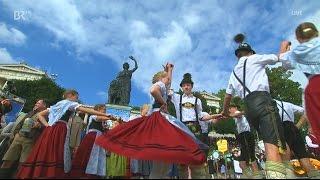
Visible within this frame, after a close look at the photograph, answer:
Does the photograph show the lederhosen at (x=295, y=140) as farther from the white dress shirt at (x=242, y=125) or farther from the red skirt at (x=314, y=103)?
the red skirt at (x=314, y=103)

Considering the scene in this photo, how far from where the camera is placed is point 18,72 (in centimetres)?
8356

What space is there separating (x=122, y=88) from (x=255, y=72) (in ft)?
58.7

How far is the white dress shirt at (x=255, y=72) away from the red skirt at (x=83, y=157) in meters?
3.38

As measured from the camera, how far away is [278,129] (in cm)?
436

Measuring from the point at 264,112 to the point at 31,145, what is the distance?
466 cm

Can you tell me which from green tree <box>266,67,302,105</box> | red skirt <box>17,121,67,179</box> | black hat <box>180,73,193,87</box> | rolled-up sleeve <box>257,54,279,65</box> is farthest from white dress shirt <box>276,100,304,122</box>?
green tree <box>266,67,302,105</box>

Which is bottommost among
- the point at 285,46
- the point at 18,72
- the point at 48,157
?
the point at 48,157

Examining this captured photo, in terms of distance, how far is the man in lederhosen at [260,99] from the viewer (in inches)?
164

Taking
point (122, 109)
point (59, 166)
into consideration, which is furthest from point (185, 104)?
point (122, 109)

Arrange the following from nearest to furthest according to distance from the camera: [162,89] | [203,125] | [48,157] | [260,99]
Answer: [260,99] < [162,89] < [48,157] < [203,125]

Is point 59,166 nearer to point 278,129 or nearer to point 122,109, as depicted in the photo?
point 278,129

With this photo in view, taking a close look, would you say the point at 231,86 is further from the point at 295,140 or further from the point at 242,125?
the point at 242,125

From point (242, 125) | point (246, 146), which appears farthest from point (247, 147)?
point (242, 125)

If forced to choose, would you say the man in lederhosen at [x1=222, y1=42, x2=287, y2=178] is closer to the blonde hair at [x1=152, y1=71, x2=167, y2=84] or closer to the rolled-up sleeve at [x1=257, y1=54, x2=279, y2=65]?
the rolled-up sleeve at [x1=257, y1=54, x2=279, y2=65]
